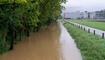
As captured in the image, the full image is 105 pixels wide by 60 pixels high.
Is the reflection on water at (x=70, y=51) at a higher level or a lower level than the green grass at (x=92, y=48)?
lower

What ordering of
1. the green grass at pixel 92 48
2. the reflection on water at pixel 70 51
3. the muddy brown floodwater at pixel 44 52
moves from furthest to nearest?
the muddy brown floodwater at pixel 44 52 < the reflection on water at pixel 70 51 < the green grass at pixel 92 48

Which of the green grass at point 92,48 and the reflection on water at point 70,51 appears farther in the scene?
the reflection on water at point 70,51

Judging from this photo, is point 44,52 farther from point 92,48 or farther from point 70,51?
point 92,48

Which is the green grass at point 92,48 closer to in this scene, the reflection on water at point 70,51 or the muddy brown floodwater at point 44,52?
the reflection on water at point 70,51

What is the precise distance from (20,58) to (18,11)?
10.7 ft

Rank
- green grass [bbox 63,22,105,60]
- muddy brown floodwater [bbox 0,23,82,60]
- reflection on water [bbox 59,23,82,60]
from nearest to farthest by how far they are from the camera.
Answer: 1. green grass [bbox 63,22,105,60]
2. reflection on water [bbox 59,23,82,60]
3. muddy brown floodwater [bbox 0,23,82,60]

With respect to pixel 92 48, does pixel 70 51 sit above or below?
below

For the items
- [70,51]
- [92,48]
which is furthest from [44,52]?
[92,48]

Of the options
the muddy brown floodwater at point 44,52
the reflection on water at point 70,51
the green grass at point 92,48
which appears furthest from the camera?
the muddy brown floodwater at point 44,52

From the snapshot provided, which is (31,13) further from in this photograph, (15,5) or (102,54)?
(102,54)

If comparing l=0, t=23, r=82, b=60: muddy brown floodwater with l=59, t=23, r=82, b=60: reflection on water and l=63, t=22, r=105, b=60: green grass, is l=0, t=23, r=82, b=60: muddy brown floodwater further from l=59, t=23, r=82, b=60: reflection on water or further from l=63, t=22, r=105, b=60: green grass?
l=63, t=22, r=105, b=60: green grass

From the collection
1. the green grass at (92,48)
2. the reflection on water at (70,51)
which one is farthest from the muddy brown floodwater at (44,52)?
the green grass at (92,48)

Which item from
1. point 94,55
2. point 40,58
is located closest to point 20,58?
point 40,58

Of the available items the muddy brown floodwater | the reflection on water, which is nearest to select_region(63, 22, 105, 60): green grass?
the reflection on water
